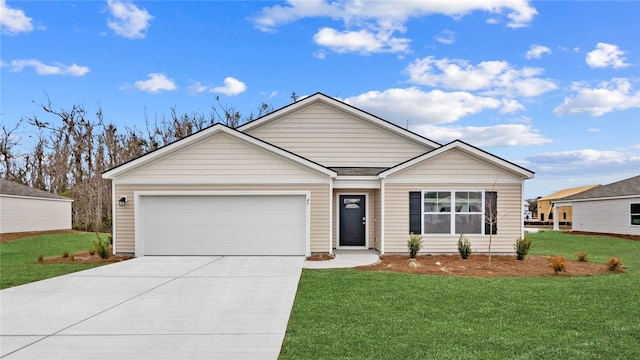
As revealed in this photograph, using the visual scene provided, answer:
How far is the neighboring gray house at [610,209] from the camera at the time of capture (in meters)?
24.7

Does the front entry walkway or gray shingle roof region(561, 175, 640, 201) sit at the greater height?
gray shingle roof region(561, 175, 640, 201)

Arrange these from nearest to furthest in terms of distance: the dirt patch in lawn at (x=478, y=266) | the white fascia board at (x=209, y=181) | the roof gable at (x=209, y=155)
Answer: the dirt patch in lawn at (x=478, y=266), the roof gable at (x=209, y=155), the white fascia board at (x=209, y=181)

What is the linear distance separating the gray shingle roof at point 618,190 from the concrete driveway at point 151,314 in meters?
23.1

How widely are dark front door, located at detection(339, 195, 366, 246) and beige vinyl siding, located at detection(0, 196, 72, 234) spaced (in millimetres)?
21104

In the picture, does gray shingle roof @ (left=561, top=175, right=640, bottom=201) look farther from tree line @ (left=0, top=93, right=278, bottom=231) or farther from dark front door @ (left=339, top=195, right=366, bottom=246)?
tree line @ (left=0, top=93, right=278, bottom=231)

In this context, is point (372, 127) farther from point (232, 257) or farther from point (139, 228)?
point (139, 228)

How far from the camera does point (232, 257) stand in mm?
13805

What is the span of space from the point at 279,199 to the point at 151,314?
24.2 ft

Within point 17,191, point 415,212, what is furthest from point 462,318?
point 17,191

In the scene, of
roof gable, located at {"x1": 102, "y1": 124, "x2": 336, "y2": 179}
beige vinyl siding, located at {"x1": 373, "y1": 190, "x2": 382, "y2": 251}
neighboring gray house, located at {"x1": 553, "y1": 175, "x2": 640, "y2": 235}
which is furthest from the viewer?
neighboring gray house, located at {"x1": 553, "y1": 175, "x2": 640, "y2": 235}

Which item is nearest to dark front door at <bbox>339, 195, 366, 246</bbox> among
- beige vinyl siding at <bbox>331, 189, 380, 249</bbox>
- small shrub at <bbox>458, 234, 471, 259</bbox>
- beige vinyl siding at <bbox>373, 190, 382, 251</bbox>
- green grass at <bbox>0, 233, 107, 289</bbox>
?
beige vinyl siding at <bbox>331, 189, 380, 249</bbox>

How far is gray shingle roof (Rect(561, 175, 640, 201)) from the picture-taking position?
998 inches

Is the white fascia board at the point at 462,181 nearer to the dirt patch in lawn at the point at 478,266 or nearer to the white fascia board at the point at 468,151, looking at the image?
the white fascia board at the point at 468,151

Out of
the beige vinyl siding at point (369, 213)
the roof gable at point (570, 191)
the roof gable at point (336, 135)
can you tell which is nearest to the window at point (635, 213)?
the roof gable at point (570, 191)
